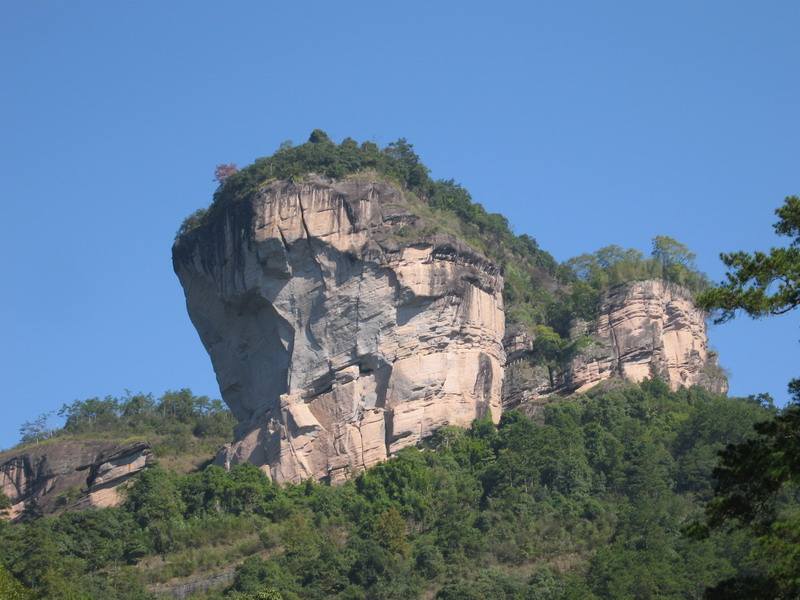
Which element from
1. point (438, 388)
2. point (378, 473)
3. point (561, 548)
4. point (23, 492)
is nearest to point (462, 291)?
point (438, 388)

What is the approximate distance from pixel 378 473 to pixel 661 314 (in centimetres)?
1458

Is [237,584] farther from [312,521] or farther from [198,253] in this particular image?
[198,253]

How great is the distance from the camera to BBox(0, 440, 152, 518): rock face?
5756 centimetres

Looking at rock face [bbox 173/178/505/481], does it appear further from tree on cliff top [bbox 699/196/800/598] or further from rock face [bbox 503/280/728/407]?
tree on cliff top [bbox 699/196/800/598]

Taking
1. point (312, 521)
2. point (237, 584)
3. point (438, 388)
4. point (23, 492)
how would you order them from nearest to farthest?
point (237, 584), point (312, 521), point (438, 388), point (23, 492)

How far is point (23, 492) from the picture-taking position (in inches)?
2404

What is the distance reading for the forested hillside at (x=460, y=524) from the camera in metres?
47.6

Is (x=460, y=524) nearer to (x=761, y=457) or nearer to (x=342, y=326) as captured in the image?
(x=342, y=326)

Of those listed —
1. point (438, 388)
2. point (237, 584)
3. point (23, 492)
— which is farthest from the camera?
point (23, 492)

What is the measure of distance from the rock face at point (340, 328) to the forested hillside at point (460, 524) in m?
1.47

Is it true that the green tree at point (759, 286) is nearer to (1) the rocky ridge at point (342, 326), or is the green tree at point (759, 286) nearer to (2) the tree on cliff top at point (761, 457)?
(2) the tree on cliff top at point (761, 457)

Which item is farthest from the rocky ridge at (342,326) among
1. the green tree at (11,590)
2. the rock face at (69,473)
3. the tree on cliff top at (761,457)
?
the tree on cliff top at (761,457)

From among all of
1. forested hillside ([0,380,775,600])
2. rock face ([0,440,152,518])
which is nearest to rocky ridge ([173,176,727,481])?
forested hillside ([0,380,775,600])

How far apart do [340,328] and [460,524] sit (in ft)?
28.9
